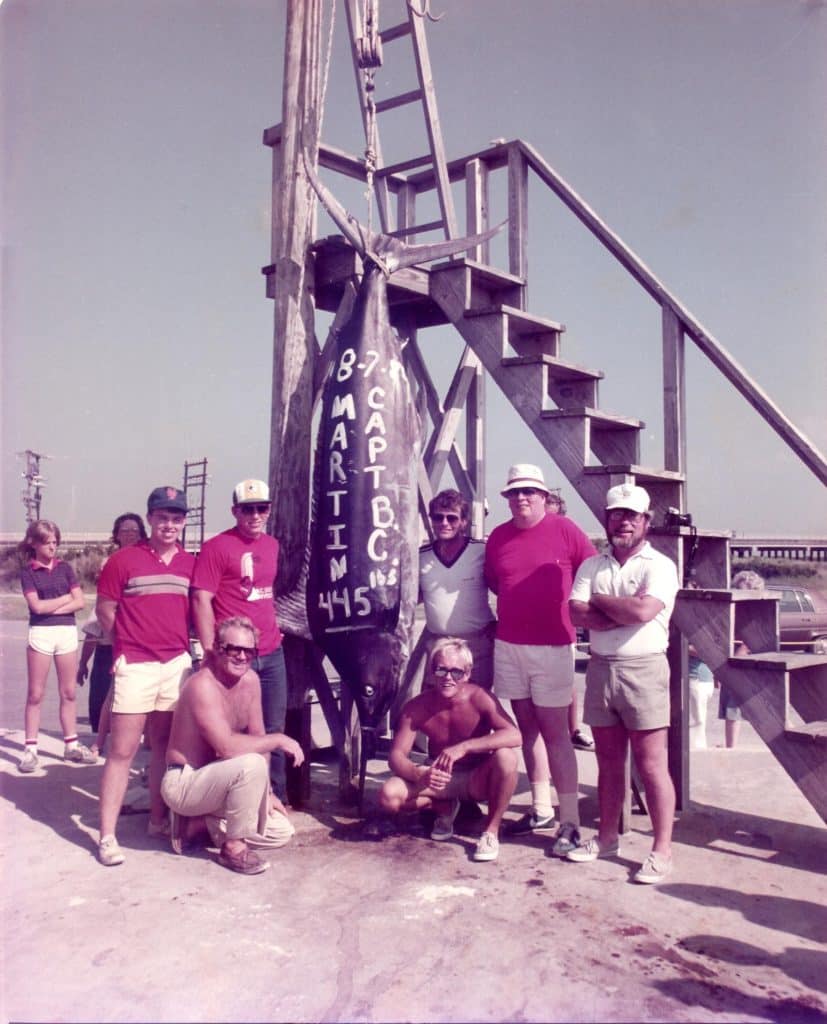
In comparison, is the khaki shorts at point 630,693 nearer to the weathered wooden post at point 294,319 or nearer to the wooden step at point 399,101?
the weathered wooden post at point 294,319

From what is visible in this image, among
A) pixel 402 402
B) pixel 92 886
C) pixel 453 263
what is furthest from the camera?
pixel 453 263

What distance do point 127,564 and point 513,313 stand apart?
241 centimetres

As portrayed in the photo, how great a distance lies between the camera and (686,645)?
4664 mm

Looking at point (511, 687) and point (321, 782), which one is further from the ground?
point (511, 687)

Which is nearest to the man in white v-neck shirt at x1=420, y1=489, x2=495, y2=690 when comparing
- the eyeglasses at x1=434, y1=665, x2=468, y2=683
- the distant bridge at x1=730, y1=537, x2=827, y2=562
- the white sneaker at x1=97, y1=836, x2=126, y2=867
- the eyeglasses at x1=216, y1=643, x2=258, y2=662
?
the eyeglasses at x1=434, y1=665, x2=468, y2=683

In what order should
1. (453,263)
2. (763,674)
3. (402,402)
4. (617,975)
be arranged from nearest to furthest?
(617,975)
(763,674)
(402,402)
(453,263)

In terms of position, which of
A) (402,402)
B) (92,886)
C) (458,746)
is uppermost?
(402,402)

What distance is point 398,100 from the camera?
605 cm

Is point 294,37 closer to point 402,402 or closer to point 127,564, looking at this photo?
point 402,402

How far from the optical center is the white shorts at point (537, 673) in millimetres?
4125

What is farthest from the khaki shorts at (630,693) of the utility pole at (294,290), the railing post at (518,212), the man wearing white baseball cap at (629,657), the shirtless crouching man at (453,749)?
the railing post at (518,212)

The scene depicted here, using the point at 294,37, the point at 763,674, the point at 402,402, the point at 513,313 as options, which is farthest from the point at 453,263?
the point at 763,674

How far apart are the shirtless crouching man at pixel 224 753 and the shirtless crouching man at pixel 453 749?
594mm

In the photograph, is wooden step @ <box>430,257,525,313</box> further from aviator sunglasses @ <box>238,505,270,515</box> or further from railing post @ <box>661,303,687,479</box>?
aviator sunglasses @ <box>238,505,270,515</box>
